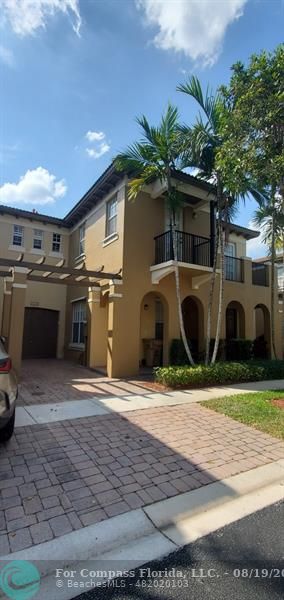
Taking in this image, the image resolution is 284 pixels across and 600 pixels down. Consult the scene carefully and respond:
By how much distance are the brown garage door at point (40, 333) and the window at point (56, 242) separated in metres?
3.39

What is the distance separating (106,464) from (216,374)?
243 inches

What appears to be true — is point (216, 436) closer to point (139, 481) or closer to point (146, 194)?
point (139, 481)

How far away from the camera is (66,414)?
614cm

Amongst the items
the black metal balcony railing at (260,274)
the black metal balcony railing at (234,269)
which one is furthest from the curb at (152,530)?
the black metal balcony railing at (260,274)

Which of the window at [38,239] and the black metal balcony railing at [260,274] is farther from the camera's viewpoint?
the black metal balcony railing at [260,274]

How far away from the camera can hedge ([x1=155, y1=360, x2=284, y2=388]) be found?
8.91m

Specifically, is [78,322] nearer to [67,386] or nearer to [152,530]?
[67,386]

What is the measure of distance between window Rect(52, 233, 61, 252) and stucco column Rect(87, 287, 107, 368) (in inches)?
214

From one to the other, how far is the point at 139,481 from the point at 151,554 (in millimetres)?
1151

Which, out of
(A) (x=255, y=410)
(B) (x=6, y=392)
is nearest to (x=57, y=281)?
(B) (x=6, y=392)

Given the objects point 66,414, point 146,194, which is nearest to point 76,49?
point 146,194

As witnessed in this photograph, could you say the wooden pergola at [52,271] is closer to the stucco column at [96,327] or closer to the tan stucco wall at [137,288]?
the stucco column at [96,327]

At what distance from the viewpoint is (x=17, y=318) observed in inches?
373

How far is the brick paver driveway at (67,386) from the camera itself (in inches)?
294
